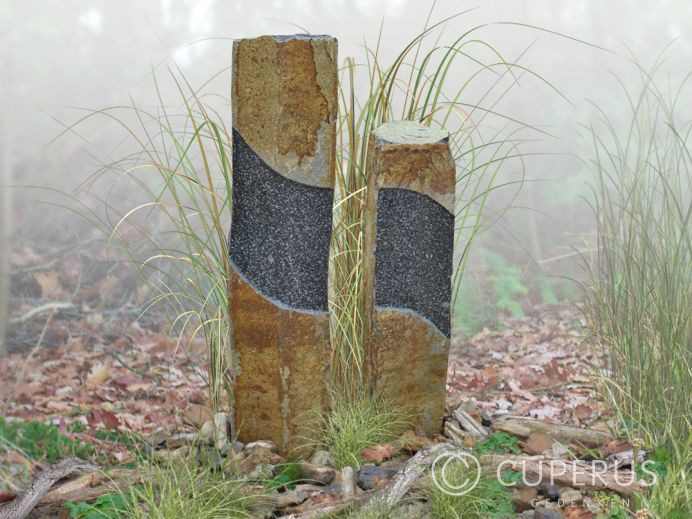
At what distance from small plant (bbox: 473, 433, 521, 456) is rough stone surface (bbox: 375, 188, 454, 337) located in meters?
A: 0.45

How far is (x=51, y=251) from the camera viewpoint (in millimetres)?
6000

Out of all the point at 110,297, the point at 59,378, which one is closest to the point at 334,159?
the point at 59,378

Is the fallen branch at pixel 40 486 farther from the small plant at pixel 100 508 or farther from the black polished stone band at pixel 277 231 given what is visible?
the black polished stone band at pixel 277 231

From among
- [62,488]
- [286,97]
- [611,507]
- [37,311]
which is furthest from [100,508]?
Answer: [37,311]

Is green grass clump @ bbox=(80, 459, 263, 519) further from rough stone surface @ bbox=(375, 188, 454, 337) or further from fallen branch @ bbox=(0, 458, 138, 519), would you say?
rough stone surface @ bbox=(375, 188, 454, 337)

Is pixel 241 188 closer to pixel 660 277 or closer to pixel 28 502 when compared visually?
pixel 28 502

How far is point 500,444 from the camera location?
3.05 metres

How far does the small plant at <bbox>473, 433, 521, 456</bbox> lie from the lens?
300cm

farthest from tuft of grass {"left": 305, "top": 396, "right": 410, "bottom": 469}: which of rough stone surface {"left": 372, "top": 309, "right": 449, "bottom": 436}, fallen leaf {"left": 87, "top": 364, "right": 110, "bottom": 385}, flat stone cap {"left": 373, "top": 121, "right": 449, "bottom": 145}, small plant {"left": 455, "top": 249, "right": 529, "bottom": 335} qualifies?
small plant {"left": 455, "top": 249, "right": 529, "bottom": 335}

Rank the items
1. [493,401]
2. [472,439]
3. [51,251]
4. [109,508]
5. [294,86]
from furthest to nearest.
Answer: [51,251], [493,401], [472,439], [294,86], [109,508]

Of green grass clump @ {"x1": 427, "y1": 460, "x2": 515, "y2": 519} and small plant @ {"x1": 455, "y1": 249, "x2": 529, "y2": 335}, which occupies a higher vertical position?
green grass clump @ {"x1": 427, "y1": 460, "x2": 515, "y2": 519}

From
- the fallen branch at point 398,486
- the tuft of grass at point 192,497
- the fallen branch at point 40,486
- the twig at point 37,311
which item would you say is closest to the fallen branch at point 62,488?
the fallen branch at point 40,486

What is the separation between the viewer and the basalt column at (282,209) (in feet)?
9.36

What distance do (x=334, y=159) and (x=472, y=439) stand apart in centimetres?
112
